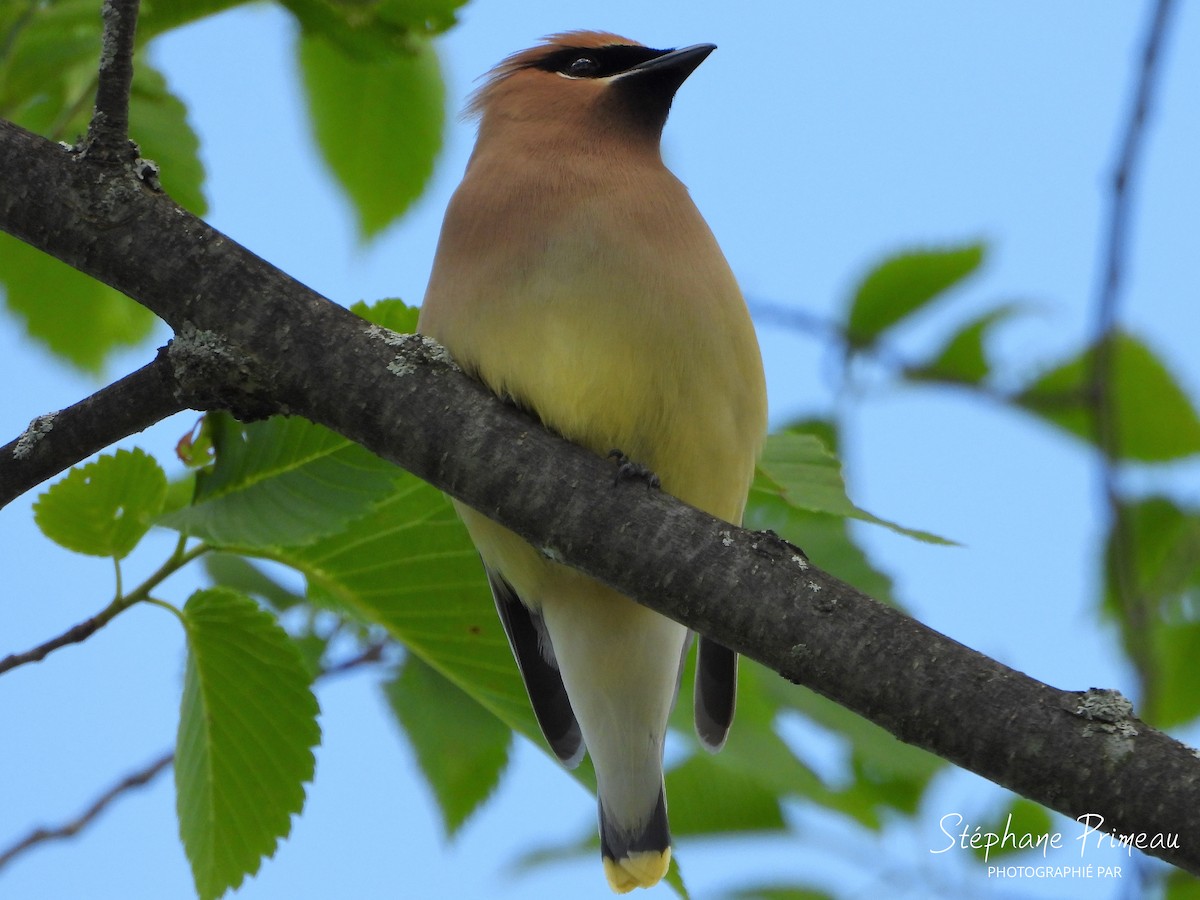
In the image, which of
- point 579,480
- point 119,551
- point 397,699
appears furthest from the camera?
point 397,699

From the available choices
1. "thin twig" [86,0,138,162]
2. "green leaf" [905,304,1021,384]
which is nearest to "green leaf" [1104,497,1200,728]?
"green leaf" [905,304,1021,384]

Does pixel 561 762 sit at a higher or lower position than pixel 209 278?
lower

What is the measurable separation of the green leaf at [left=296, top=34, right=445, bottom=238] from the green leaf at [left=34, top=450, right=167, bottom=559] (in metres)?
1.43

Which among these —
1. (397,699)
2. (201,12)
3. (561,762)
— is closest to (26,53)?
(201,12)

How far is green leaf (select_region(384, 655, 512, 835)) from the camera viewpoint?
338 centimetres

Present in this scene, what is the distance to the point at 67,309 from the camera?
377cm

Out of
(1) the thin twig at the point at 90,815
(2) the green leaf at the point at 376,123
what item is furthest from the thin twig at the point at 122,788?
(2) the green leaf at the point at 376,123

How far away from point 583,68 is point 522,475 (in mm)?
2216

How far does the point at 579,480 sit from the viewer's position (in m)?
2.46

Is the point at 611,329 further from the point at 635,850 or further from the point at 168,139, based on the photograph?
the point at 635,850

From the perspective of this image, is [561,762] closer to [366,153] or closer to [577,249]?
[577,249]

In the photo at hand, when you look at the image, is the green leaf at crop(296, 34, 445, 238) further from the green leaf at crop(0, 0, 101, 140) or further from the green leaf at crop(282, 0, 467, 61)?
the green leaf at crop(0, 0, 101, 140)

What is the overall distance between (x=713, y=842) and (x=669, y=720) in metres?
0.51

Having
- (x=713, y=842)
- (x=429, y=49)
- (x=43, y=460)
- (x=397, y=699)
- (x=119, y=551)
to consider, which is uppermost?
(x=429, y=49)
